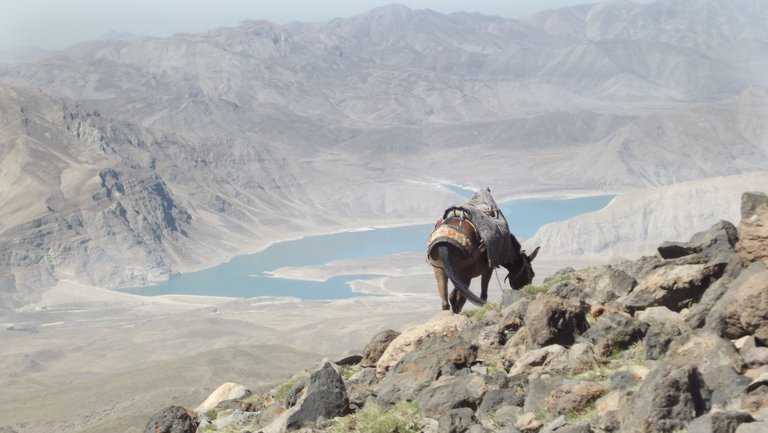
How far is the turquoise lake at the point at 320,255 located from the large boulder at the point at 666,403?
4862 inches

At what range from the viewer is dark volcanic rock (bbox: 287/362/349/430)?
32.2 feet

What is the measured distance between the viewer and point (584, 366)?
363 inches

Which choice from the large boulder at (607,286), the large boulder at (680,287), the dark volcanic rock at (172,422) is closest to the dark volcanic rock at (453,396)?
the large boulder at (680,287)

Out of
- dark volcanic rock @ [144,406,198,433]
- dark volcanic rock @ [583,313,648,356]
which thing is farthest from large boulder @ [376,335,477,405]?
dark volcanic rock @ [144,406,198,433]

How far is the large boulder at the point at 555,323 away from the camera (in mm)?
10133

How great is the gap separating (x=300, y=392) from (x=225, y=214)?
16719cm

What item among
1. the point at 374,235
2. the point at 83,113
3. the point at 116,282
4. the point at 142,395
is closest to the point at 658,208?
the point at 374,235

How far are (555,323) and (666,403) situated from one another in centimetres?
350

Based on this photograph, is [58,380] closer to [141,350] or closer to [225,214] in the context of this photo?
[141,350]

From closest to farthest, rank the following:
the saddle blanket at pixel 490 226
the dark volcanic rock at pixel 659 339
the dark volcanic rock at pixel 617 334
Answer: the dark volcanic rock at pixel 659 339 < the dark volcanic rock at pixel 617 334 < the saddle blanket at pixel 490 226

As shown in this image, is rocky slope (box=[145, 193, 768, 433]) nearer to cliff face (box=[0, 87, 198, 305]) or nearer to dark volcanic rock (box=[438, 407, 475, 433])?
dark volcanic rock (box=[438, 407, 475, 433])

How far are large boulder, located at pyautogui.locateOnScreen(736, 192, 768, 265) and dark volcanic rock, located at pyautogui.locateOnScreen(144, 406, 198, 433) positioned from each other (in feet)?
21.3

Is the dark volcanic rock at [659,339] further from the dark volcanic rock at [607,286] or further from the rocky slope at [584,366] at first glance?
the dark volcanic rock at [607,286]

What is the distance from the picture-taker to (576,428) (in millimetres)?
7129
